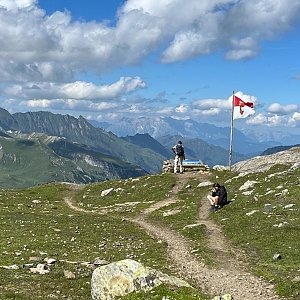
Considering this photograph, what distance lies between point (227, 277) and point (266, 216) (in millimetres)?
14853

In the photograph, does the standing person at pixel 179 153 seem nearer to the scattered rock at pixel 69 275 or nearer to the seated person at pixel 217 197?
the seated person at pixel 217 197

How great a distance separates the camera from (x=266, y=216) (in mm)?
37000

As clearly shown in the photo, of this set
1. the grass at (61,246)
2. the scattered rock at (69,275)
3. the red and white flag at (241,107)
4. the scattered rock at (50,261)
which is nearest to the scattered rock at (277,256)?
the grass at (61,246)

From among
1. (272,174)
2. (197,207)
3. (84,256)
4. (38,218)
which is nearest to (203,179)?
(272,174)

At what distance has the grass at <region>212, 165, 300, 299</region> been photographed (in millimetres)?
23859

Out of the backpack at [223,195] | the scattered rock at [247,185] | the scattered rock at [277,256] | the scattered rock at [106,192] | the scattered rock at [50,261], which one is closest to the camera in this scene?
the scattered rock at [50,261]

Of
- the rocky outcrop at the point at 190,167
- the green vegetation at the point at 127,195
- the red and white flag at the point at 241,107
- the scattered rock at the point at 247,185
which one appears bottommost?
the green vegetation at the point at 127,195

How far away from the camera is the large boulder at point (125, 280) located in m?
17.0

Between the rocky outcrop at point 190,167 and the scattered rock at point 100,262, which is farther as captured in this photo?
the rocky outcrop at point 190,167

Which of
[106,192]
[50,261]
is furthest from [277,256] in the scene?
[106,192]

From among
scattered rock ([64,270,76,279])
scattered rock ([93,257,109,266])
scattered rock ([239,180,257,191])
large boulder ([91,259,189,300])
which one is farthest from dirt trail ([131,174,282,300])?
scattered rock ([239,180,257,191])

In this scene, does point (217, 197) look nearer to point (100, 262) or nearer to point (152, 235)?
point (152, 235)

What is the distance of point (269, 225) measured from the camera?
1332 inches

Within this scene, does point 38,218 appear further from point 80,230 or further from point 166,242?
point 166,242
